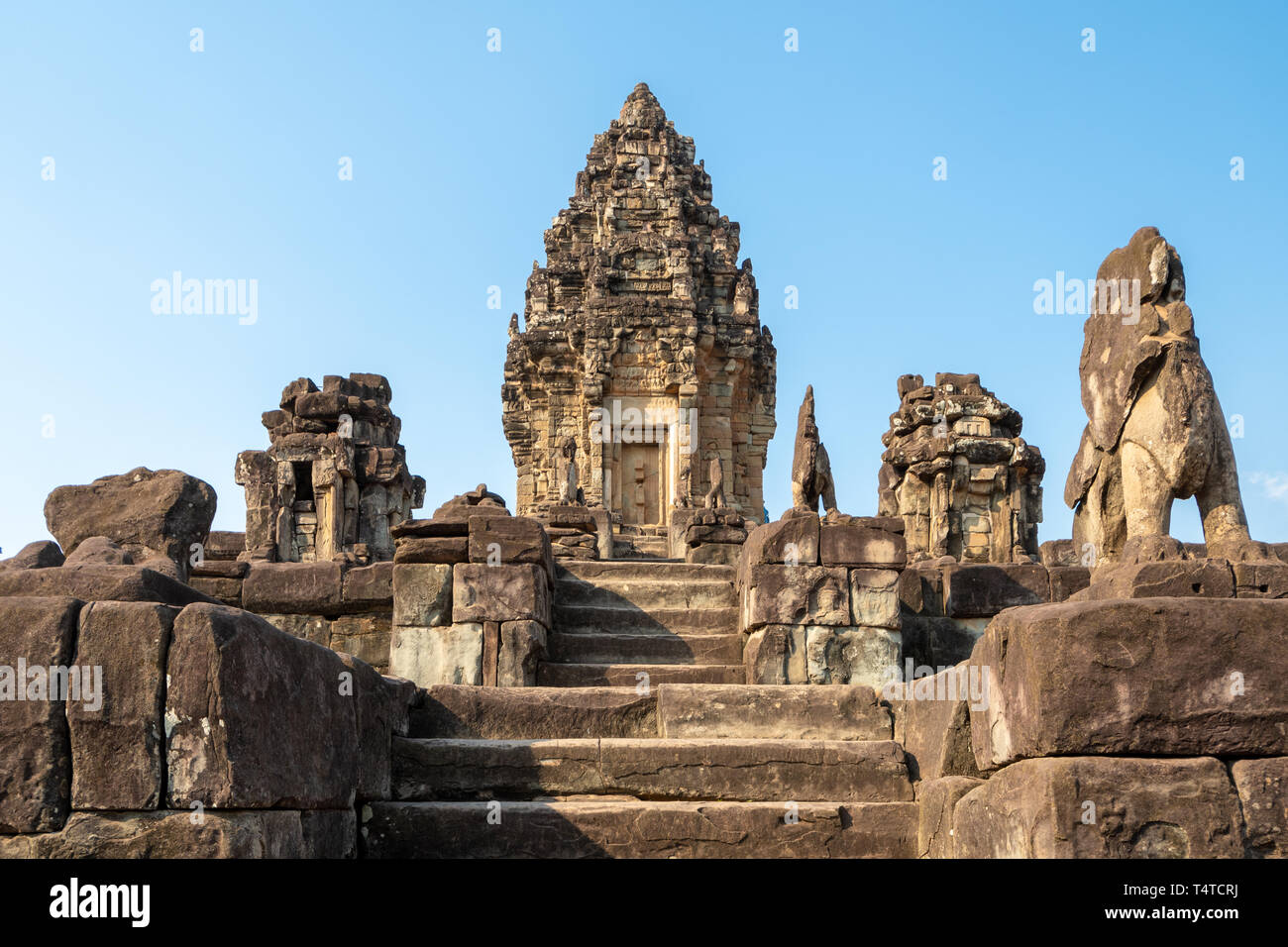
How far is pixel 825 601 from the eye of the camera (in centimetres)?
883

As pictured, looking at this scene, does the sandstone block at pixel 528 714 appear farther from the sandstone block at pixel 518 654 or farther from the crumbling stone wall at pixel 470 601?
the crumbling stone wall at pixel 470 601

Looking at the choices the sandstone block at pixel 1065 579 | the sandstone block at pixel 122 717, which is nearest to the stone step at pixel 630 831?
the sandstone block at pixel 122 717

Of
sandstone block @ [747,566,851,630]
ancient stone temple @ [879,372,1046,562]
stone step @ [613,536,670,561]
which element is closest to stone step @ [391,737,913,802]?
sandstone block @ [747,566,851,630]

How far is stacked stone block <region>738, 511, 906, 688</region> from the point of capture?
873 cm

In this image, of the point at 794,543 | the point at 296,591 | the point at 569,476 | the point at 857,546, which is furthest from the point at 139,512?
the point at 569,476

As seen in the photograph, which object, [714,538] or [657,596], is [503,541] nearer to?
[657,596]

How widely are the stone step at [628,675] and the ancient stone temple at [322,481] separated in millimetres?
14863

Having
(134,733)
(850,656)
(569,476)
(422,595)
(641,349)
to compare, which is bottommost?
(850,656)

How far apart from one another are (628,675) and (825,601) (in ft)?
5.29

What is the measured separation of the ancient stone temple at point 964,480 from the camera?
21.4 metres

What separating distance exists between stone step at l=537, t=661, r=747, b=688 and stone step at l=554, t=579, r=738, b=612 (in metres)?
1.13

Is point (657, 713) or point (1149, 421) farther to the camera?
point (657, 713)
